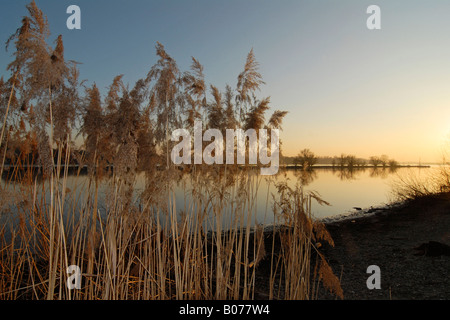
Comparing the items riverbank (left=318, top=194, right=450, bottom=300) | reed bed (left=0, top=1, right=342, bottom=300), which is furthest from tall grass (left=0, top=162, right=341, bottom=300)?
riverbank (left=318, top=194, right=450, bottom=300)

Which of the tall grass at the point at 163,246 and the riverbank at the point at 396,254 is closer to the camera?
the tall grass at the point at 163,246

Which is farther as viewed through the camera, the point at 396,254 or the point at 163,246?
the point at 396,254

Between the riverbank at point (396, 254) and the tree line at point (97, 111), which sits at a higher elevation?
the tree line at point (97, 111)

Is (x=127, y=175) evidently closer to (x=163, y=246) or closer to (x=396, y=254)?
(x=163, y=246)

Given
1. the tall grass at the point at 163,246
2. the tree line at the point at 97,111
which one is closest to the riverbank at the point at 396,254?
the tall grass at the point at 163,246

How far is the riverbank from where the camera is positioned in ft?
15.5

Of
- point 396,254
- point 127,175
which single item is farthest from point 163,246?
point 396,254

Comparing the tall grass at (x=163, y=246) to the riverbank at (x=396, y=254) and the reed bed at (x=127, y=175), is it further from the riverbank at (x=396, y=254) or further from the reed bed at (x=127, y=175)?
the riverbank at (x=396, y=254)

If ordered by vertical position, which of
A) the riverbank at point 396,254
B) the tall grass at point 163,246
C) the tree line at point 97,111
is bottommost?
the riverbank at point 396,254

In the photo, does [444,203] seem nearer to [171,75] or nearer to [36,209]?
[171,75]

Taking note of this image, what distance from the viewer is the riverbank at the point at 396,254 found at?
4.71 metres

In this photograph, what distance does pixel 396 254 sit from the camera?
21.4 feet

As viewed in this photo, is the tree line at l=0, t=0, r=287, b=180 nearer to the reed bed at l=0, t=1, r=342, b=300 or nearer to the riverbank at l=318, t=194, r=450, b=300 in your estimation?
the reed bed at l=0, t=1, r=342, b=300

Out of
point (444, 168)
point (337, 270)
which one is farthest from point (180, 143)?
point (444, 168)
